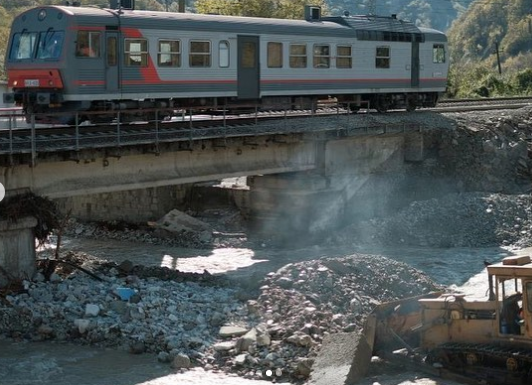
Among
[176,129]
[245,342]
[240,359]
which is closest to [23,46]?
[176,129]

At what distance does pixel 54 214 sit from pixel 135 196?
38.1 ft

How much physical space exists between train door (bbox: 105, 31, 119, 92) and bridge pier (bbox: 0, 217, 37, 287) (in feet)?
16.6

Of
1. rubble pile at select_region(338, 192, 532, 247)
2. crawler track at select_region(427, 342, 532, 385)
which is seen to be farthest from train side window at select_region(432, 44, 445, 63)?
crawler track at select_region(427, 342, 532, 385)

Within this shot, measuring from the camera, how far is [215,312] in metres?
21.4

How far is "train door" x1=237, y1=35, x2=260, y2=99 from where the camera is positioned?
A: 30.3 metres

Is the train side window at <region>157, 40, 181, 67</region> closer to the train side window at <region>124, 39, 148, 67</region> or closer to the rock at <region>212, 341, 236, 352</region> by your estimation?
the train side window at <region>124, 39, 148, 67</region>

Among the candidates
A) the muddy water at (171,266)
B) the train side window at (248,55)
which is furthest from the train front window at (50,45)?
the muddy water at (171,266)

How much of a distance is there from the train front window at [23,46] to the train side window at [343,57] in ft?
38.2

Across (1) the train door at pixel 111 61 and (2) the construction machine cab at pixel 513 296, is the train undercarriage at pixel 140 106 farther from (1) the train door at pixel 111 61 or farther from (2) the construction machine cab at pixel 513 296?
(2) the construction machine cab at pixel 513 296

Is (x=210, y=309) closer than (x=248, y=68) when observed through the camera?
Yes

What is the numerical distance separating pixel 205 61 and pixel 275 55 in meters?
3.22

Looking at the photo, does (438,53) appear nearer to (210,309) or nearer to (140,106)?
(140,106)

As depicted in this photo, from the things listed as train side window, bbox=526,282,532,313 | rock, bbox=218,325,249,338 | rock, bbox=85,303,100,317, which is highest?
train side window, bbox=526,282,532,313

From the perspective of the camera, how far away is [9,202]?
22.9m
